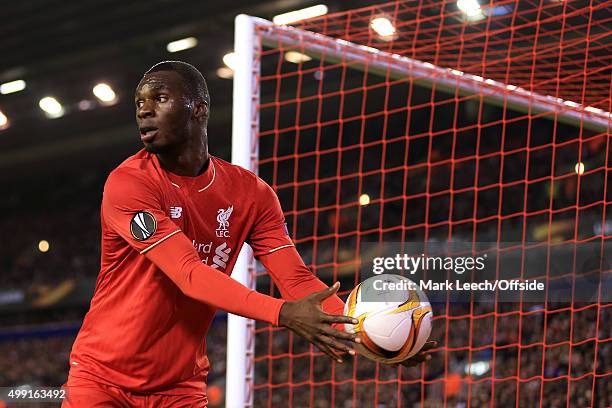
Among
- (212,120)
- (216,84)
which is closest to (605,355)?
(216,84)

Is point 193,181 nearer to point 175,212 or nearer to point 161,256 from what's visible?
point 175,212

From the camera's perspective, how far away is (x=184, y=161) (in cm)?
353

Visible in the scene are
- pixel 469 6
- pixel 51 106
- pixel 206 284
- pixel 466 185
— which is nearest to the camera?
pixel 206 284

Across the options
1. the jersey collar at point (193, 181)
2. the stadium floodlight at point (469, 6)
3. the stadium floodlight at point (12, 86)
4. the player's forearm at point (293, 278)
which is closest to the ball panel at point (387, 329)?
the player's forearm at point (293, 278)

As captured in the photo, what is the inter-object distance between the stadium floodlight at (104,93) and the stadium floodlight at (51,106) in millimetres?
1189

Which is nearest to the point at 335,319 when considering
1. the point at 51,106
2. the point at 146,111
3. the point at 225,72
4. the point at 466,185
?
the point at 146,111

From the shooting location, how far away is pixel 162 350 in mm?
3439

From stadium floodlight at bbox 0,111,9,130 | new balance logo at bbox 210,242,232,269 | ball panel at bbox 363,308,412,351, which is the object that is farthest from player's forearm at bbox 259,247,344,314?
stadium floodlight at bbox 0,111,9,130

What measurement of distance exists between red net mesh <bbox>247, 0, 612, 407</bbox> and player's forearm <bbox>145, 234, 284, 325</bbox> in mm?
3434

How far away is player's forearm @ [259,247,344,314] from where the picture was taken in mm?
3553

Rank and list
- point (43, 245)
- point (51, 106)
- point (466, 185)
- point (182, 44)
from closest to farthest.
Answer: point (466, 185), point (182, 44), point (51, 106), point (43, 245)

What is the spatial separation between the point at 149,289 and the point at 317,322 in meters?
0.81

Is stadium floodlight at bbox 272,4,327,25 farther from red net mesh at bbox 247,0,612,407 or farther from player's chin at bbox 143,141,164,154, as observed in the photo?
player's chin at bbox 143,141,164,154

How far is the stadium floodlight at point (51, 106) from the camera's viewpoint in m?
21.9
